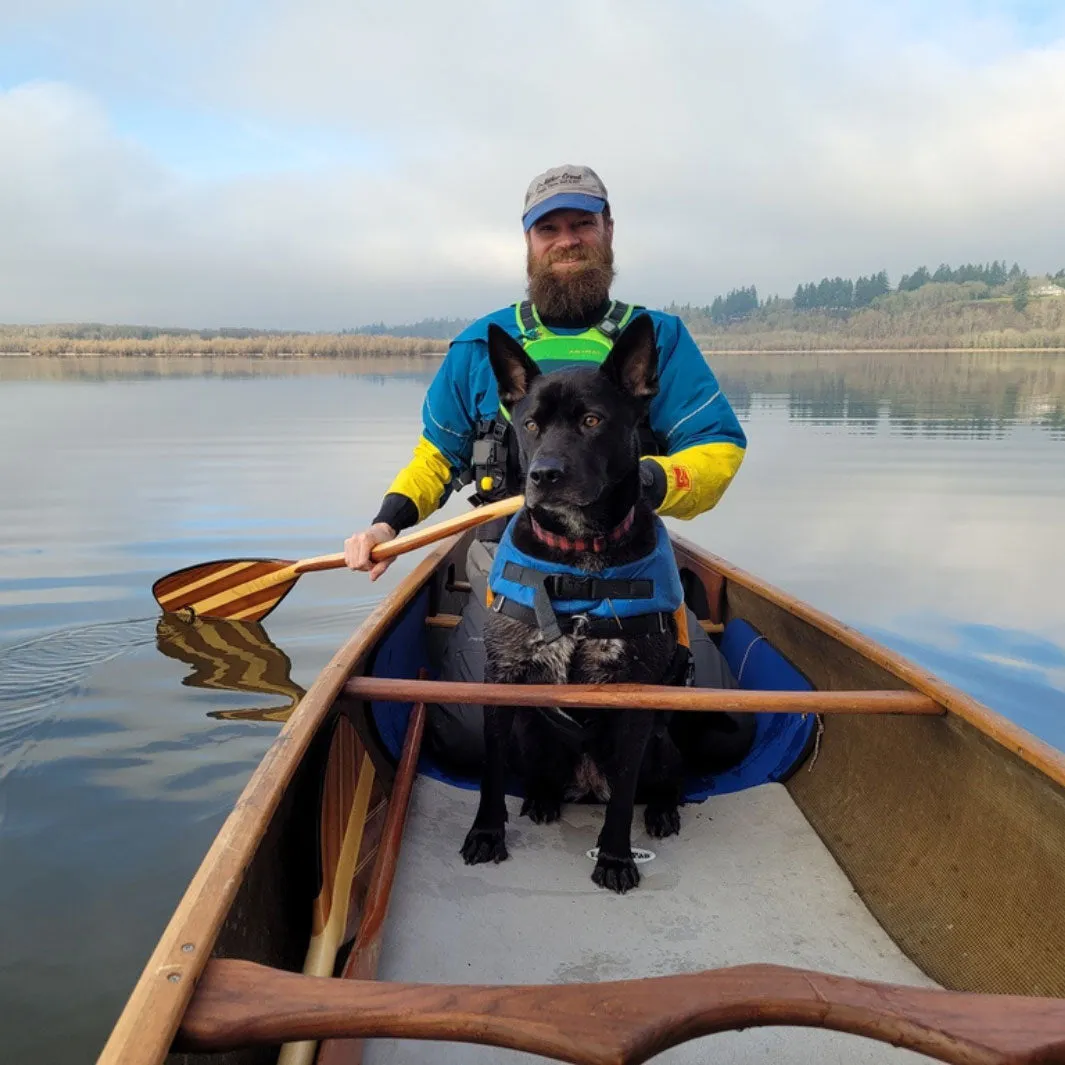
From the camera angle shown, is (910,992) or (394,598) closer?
(910,992)

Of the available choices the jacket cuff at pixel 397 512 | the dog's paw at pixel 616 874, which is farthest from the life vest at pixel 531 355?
the dog's paw at pixel 616 874

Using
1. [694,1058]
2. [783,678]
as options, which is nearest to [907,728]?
[783,678]

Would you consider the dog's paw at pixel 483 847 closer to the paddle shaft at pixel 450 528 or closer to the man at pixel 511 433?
the man at pixel 511 433

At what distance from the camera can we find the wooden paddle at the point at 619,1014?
4.75 feet

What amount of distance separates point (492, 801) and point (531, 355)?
2.18 meters

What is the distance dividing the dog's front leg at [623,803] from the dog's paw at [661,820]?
→ 0.38m

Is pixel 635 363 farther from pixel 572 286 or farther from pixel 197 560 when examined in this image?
pixel 197 560

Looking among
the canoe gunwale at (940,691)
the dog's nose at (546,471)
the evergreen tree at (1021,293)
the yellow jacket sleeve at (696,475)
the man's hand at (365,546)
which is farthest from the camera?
the evergreen tree at (1021,293)

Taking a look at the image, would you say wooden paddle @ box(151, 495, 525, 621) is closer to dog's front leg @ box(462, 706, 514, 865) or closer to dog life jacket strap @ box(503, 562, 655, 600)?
dog's front leg @ box(462, 706, 514, 865)

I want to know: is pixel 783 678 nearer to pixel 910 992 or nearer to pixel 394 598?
pixel 394 598

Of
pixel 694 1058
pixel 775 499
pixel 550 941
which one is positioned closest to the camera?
pixel 694 1058

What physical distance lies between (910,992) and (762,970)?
284mm

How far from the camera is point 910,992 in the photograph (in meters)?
1.60

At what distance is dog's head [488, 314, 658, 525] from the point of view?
2.85m
